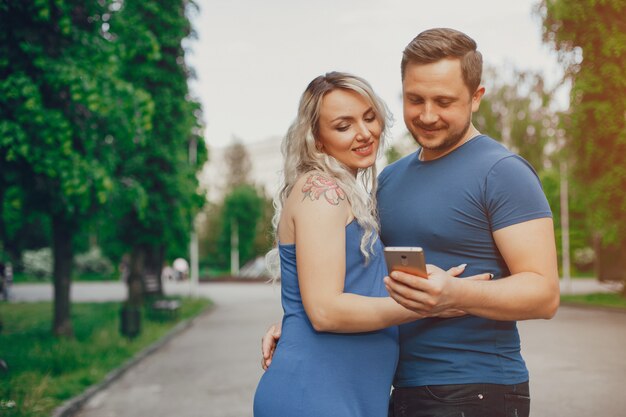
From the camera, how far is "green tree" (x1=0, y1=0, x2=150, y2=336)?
9.52 metres

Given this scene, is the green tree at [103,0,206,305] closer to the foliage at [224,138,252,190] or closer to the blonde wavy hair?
the blonde wavy hair

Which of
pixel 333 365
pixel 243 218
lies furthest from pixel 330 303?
pixel 243 218

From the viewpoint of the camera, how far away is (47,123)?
9883mm

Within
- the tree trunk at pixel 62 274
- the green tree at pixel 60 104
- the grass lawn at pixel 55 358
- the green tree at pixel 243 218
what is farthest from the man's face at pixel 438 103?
the green tree at pixel 243 218

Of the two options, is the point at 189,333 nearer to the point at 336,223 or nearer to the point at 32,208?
the point at 32,208

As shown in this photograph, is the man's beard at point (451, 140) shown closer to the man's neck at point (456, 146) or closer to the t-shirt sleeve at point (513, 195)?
the man's neck at point (456, 146)

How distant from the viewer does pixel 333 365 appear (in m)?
2.45

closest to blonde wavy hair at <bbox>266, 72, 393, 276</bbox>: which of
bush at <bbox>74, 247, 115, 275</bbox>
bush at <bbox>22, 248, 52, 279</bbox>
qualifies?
bush at <bbox>22, 248, 52, 279</bbox>

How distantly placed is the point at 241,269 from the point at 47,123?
58703 millimetres

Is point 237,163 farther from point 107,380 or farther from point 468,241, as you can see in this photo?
point 468,241

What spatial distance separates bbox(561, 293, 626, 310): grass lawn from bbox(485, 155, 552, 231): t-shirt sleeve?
66.0 ft

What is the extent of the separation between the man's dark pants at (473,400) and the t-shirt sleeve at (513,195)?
1.79 feet

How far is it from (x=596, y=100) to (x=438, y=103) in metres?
19.3

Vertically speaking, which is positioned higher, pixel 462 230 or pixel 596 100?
pixel 596 100
